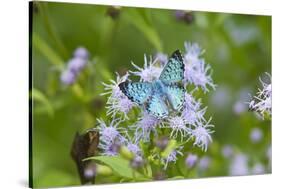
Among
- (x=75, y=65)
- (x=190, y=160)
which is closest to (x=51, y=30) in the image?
(x=75, y=65)

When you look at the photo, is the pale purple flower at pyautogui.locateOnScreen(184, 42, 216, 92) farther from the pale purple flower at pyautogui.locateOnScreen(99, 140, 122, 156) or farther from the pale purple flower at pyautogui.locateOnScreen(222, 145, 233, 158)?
the pale purple flower at pyautogui.locateOnScreen(99, 140, 122, 156)

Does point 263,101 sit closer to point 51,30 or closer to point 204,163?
point 204,163

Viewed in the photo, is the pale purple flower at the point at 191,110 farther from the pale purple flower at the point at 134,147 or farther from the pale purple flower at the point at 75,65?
the pale purple flower at the point at 75,65

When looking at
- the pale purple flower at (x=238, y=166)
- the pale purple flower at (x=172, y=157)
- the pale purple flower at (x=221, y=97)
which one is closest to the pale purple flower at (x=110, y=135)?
the pale purple flower at (x=172, y=157)
